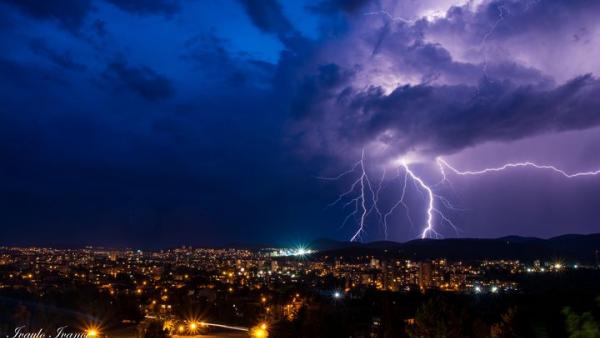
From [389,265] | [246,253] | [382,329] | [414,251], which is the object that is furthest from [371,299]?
[246,253]

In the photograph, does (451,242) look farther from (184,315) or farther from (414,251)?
(184,315)

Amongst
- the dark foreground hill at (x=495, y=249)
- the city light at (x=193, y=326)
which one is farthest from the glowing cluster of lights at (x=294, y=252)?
the city light at (x=193, y=326)

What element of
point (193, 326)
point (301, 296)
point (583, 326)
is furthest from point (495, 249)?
point (583, 326)

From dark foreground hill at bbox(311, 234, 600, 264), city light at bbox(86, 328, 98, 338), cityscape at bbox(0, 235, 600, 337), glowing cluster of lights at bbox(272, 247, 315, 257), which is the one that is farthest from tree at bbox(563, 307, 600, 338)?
glowing cluster of lights at bbox(272, 247, 315, 257)

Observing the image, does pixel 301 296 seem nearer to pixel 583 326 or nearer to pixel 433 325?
pixel 433 325

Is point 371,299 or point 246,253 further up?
point 246,253

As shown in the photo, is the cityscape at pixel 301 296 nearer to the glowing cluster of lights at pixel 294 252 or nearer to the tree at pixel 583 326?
the tree at pixel 583 326

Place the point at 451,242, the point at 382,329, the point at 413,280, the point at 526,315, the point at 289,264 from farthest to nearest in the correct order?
1. the point at 289,264
2. the point at 451,242
3. the point at 413,280
4. the point at 382,329
5. the point at 526,315

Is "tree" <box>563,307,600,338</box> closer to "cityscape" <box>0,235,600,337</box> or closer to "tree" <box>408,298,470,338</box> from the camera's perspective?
"cityscape" <box>0,235,600,337</box>
